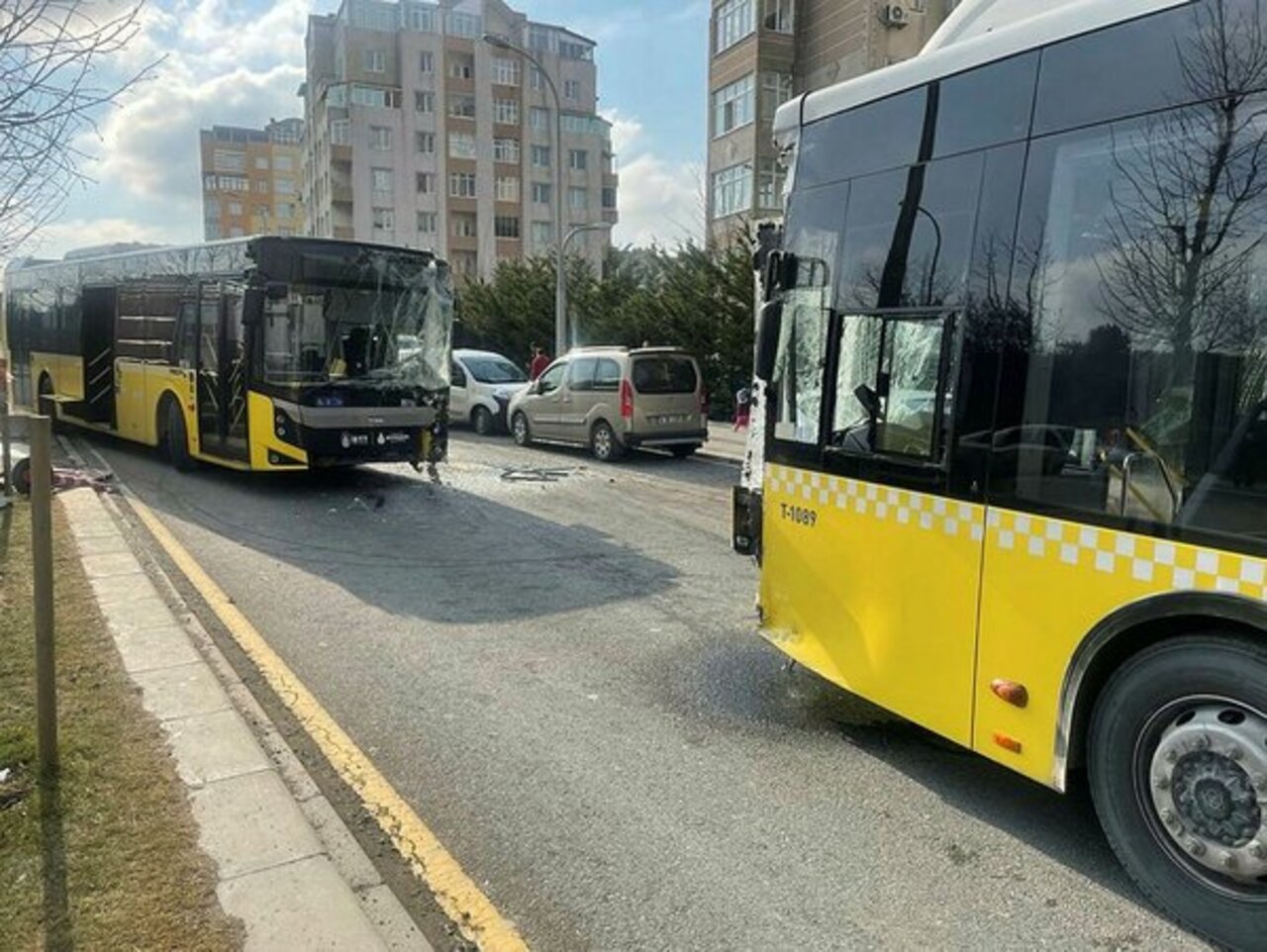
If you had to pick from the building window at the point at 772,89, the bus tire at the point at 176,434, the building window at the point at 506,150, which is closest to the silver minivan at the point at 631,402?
the bus tire at the point at 176,434

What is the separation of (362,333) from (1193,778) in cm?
1064

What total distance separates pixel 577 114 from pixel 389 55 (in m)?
15.4

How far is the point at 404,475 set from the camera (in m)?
14.4

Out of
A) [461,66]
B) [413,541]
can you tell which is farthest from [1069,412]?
[461,66]

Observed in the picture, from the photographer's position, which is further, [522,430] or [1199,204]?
[522,430]

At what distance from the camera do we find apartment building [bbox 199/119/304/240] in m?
116

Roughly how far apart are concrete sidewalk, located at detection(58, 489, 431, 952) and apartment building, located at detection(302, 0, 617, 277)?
66821mm

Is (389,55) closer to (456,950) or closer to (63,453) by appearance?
(63,453)

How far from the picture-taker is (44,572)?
3668mm

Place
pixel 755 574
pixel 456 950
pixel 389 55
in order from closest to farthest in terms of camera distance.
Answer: pixel 456 950 < pixel 755 574 < pixel 389 55

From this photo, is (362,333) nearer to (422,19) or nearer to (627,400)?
(627,400)

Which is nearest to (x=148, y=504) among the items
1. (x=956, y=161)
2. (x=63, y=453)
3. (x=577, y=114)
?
(x=63, y=453)

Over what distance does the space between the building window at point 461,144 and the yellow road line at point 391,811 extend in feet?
235

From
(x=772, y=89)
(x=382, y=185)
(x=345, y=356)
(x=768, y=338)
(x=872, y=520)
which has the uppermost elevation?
(x=382, y=185)
